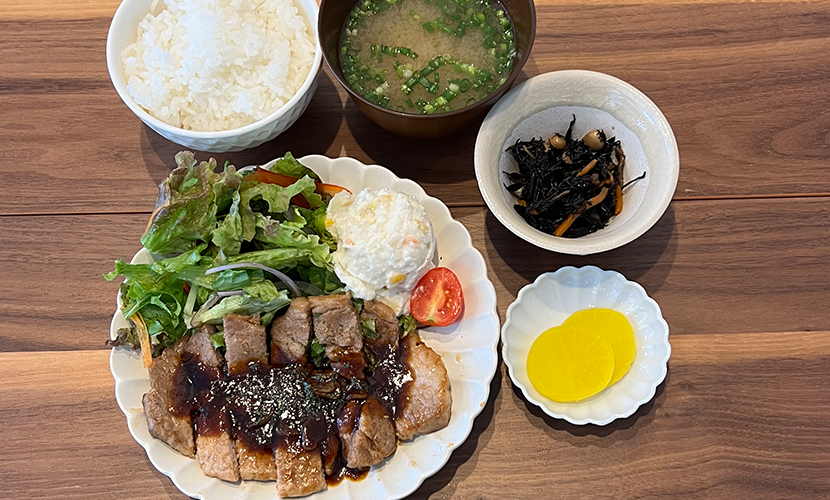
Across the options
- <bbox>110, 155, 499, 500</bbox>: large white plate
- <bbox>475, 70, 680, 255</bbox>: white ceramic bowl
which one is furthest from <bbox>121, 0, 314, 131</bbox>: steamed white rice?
<bbox>475, 70, 680, 255</bbox>: white ceramic bowl

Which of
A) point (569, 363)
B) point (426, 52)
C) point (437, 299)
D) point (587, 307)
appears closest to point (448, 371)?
point (437, 299)

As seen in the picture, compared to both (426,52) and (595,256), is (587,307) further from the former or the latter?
(426,52)

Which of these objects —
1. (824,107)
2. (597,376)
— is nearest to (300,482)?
(597,376)

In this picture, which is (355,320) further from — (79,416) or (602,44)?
(602,44)

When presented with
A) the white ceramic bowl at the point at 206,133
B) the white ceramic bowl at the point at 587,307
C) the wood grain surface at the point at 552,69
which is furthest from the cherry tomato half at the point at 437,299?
the white ceramic bowl at the point at 206,133

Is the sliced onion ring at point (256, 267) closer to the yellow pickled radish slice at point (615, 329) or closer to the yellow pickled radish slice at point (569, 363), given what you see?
the yellow pickled radish slice at point (569, 363)

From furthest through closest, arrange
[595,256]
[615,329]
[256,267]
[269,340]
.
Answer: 1. [595,256]
2. [615,329]
3. [269,340]
4. [256,267]
